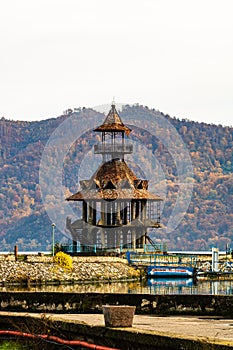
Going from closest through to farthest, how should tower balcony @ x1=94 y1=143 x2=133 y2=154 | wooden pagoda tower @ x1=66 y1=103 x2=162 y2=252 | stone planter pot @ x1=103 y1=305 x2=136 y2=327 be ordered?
stone planter pot @ x1=103 y1=305 x2=136 y2=327, wooden pagoda tower @ x1=66 y1=103 x2=162 y2=252, tower balcony @ x1=94 y1=143 x2=133 y2=154

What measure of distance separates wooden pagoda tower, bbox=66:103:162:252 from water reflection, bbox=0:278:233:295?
448 inches

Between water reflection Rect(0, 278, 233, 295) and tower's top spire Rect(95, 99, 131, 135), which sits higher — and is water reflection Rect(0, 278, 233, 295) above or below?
below

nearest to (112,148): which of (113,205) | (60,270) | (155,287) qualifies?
(113,205)

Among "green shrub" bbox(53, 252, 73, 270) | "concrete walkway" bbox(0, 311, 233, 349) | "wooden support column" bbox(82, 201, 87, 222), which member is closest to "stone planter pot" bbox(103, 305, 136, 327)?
"concrete walkway" bbox(0, 311, 233, 349)

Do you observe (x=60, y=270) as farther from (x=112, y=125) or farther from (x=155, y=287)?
(x=112, y=125)

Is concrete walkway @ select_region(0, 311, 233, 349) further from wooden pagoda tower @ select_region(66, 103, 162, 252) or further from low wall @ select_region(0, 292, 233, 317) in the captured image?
wooden pagoda tower @ select_region(66, 103, 162, 252)

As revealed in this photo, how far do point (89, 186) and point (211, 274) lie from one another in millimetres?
13743

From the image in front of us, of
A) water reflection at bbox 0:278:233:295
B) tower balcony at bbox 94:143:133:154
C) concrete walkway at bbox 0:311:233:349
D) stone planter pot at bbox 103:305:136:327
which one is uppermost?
tower balcony at bbox 94:143:133:154

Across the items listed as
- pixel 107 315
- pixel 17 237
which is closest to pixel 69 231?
pixel 107 315

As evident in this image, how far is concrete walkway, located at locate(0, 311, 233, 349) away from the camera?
18.8 metres

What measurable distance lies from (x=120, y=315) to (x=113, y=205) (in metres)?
61.7

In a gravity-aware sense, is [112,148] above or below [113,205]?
above

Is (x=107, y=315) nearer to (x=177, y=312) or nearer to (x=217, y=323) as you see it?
(x=217, y=323)

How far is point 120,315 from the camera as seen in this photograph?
790 inches
